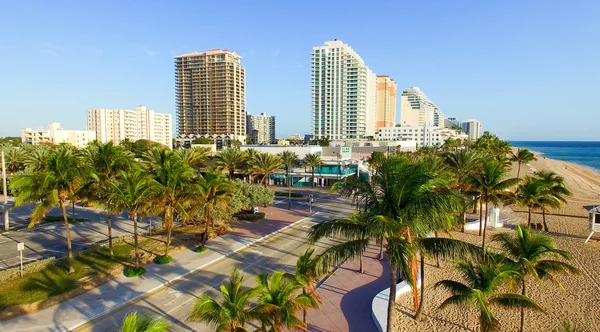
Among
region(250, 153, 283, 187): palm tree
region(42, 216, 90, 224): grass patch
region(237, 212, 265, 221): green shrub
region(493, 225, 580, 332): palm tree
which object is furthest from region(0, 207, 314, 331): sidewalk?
region(493, 225, 580, 332): palm tree

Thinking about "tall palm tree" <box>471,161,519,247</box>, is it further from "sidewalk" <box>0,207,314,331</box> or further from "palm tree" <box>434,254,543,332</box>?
"sidewalk" <box>0,207,314,331</box>

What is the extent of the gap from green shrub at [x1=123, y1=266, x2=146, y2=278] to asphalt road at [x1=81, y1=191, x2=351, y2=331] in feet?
7.71

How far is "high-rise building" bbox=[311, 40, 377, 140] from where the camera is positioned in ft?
470

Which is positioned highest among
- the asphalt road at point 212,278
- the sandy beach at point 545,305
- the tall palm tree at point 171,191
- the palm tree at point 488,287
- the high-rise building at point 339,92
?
the high-rise building at point 339,92

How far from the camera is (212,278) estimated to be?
59.5ft

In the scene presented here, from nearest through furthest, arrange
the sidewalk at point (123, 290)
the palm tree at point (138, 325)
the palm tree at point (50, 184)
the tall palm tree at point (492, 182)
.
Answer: the palm tree at point (138, 325) < the sidewalk at point (123, 290) < the palm tree at point (50, 184) < the tall palm tree at point (492, 182)

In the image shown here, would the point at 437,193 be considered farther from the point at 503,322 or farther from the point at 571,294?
the point at 571,294

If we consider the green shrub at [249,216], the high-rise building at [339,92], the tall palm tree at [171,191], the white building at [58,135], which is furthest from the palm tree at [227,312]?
the white building at [58,135]

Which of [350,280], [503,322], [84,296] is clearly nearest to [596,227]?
[503,322]

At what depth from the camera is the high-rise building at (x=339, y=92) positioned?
14338 cm

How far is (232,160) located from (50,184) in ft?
84.2

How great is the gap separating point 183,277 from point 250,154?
26.8 m

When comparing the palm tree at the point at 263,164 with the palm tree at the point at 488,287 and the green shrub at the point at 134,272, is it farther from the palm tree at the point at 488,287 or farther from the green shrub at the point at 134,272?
the palm tree at the point at 488,287

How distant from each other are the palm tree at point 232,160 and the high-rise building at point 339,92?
108m
